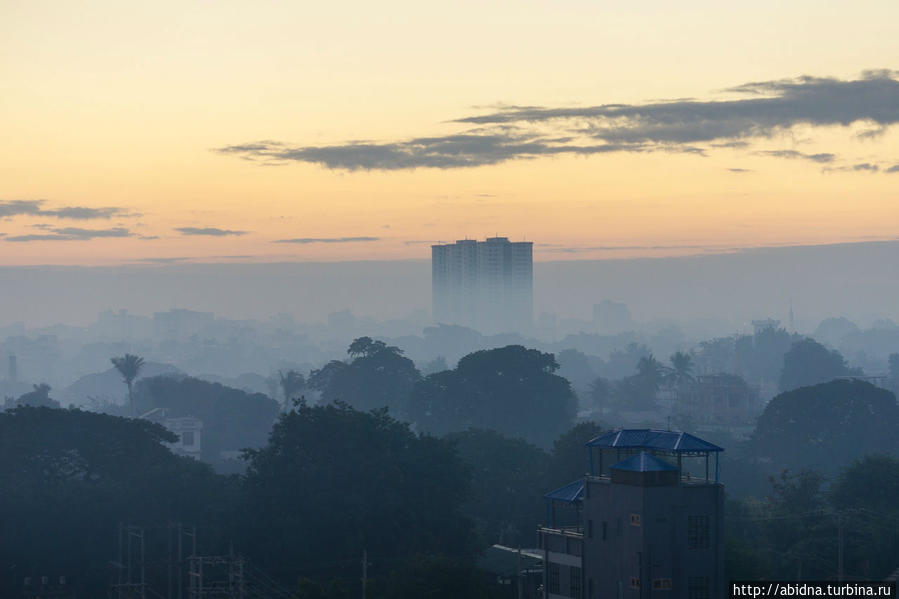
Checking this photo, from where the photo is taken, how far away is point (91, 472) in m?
70.9

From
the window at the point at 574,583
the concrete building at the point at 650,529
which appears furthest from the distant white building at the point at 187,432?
the concrete building at the point at 650,529

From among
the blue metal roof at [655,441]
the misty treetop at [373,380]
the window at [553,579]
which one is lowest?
the misty treetop at [373,380]

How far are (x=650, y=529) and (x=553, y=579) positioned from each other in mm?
5988

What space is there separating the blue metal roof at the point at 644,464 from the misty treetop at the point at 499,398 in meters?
71.7

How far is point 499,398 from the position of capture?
375ft

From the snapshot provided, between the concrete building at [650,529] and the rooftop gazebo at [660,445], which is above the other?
the rooftop gazebo at [660,445]

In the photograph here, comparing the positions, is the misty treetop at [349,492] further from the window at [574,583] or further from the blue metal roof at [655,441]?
the blue metal roof at [655,441]

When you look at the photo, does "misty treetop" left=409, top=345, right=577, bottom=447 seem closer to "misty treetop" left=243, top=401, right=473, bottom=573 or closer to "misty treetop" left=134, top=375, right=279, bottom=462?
"misty treetop" left=134, top=375, right=279, bottom=462

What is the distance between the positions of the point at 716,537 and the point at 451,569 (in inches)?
391

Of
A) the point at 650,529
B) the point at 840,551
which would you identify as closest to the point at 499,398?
the point at 840,551

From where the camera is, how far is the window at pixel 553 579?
144 feet

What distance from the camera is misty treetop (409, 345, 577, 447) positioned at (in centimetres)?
11369

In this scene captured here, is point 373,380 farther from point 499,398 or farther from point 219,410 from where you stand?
point 499,398

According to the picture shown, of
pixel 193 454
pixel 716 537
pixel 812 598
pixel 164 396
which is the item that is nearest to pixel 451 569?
pixel 716 537
